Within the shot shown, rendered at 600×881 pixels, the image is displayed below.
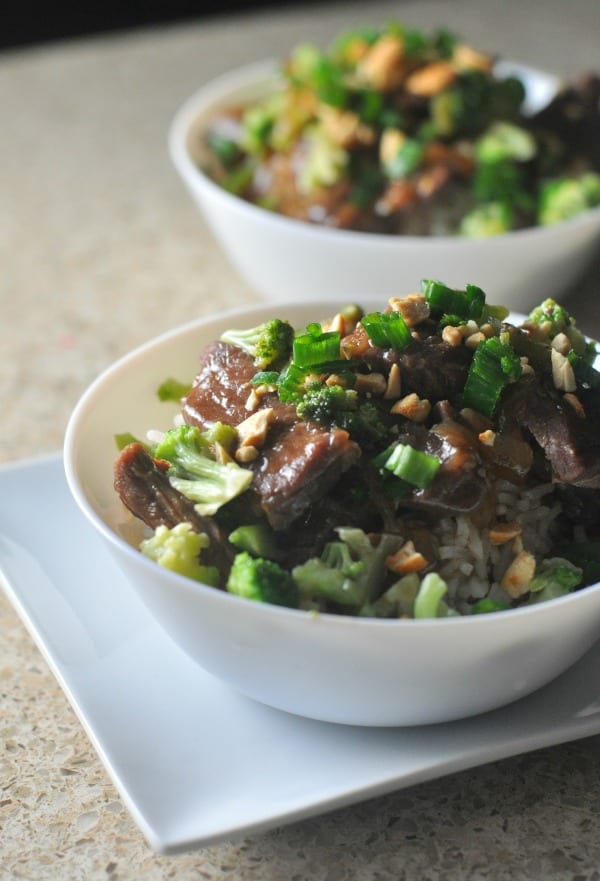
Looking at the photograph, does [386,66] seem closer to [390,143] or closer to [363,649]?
[390,143]

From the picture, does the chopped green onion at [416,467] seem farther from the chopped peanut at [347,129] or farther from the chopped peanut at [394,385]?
the chopped peanut at [347,129]

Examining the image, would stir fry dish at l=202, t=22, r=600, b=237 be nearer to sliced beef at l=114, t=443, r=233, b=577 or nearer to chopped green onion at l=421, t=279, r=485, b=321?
chopped green onion at l=421, t=279, r=485, b=321

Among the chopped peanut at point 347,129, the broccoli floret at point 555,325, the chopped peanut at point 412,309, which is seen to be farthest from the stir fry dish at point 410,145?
the chopped peanut at point 412,309

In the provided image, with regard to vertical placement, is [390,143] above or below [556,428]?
below

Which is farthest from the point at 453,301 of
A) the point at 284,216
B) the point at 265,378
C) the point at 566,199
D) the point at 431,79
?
the point at 431,79

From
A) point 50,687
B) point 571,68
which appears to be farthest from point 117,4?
point 50,687

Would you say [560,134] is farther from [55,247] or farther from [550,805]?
[550,805]
